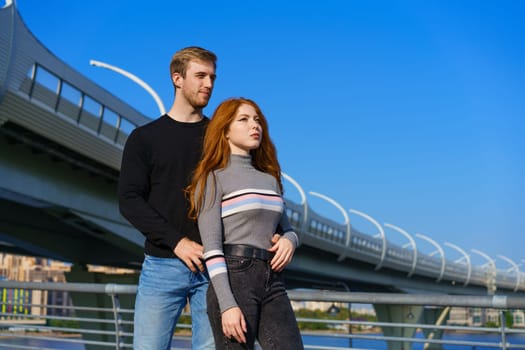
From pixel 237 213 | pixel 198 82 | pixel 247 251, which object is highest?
pixel 198 82

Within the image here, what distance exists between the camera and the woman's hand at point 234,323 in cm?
270

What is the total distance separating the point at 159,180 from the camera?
10.5ft

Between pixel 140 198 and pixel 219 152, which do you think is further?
pixel 140 198

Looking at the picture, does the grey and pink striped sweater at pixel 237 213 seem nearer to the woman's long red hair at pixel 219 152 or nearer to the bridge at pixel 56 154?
the woman's long red hair at pixel 219 152

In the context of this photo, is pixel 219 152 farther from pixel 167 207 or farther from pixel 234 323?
pixel 234 323

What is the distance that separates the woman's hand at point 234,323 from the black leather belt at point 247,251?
24 cm

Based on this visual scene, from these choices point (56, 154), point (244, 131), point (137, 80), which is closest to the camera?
point (244, 131)

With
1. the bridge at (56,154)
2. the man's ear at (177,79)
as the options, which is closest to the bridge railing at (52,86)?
the bridge at (56,154)

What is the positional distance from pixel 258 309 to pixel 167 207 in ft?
2.14

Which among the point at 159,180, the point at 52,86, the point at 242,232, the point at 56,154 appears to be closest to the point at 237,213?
the point at 242,232

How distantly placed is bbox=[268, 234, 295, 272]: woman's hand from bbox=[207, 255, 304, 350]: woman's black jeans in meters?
0.03

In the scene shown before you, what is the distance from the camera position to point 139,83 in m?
24.1

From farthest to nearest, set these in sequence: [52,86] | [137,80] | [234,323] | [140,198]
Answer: [137,80]
[52,86]
[140,198]
[234,323]

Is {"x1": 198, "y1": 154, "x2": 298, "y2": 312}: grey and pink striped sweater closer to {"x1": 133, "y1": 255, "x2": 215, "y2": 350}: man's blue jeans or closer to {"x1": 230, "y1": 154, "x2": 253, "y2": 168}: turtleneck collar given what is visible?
{"x1": 230, "y1": 154, "x2": 253, "y2": 168}: turtleneck collar
